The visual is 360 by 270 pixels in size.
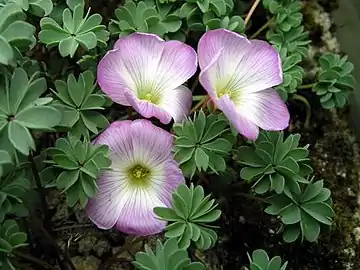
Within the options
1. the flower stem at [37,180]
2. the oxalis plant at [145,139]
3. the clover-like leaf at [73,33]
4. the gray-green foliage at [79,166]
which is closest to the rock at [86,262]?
the oxalis plant at [145,139]

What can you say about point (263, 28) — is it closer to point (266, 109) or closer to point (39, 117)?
point (266, 109)

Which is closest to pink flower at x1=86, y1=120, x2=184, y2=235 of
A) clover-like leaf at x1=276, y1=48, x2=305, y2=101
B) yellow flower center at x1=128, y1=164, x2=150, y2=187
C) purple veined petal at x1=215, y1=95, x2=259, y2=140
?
yellow flower center at x1=128, y1=164, x2=150, y2=187

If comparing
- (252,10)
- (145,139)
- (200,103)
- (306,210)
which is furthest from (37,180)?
(252,10)

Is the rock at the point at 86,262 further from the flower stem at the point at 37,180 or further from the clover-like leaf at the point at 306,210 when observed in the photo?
the clover-like leaf at the point at 306,210

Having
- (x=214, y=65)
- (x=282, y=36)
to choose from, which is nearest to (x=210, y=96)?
(x=214, y=65)

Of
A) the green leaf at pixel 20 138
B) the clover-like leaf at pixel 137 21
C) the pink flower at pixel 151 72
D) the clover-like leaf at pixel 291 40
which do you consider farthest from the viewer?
the clover-like leaf at pixel 291 40

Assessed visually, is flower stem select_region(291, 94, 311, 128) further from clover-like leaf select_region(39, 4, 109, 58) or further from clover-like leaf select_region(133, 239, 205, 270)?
clover-like leaf select_region(133, 239, 205, 270)
